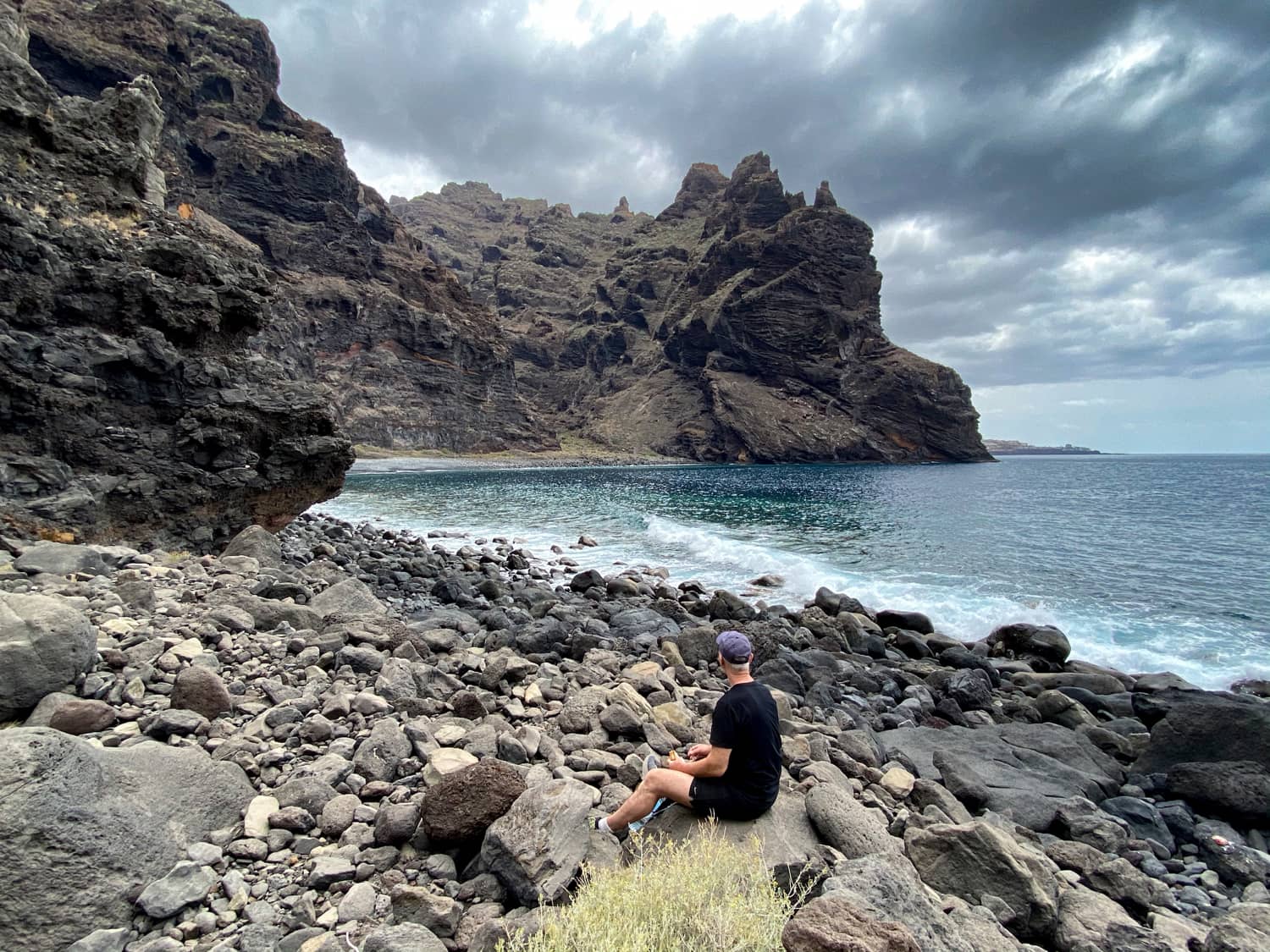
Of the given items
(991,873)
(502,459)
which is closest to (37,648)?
(991,873)

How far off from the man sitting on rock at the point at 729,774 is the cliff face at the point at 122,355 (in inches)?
476

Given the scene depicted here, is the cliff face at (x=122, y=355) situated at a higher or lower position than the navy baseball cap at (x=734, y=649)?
higher

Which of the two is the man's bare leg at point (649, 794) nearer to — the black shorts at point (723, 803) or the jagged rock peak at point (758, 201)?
the black shorts at point (723, 803)

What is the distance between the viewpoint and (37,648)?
13.9 feet

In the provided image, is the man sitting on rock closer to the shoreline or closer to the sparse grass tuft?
the sparse grass tuft

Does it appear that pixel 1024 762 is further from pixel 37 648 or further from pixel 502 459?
pixel 502 459

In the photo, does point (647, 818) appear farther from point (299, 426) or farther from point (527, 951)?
point (299, 426)

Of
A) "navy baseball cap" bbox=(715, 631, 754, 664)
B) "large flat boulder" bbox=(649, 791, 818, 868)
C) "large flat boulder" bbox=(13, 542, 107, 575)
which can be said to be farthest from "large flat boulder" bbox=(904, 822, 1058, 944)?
"large flat boulder" bbox=(13, 542, 107, 575)

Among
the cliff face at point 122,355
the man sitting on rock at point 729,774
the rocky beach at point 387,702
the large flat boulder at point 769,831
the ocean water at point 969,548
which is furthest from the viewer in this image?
the ocean water at point 969,548

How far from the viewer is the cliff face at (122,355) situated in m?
10.9

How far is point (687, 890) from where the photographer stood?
3109 mm

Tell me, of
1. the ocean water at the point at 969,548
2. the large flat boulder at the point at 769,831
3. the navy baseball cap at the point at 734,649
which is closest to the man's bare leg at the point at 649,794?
the large flat boulder at the point at 769,831

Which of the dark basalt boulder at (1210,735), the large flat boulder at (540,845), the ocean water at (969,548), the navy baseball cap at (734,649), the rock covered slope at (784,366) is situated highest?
the rock covered slope at (784,366)

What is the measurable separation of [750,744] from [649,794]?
874 mm
